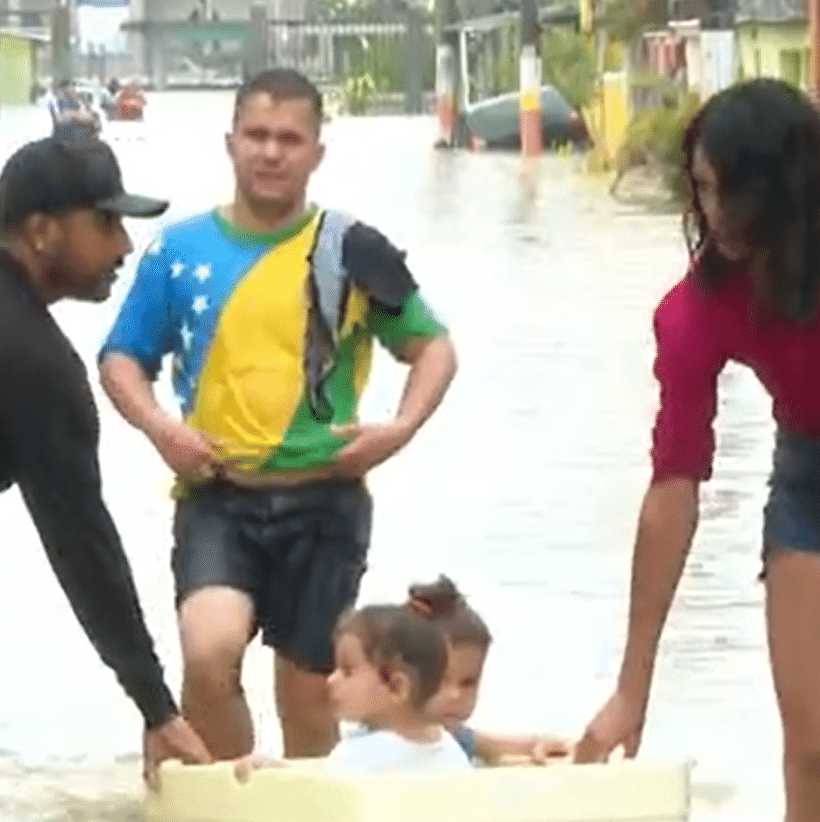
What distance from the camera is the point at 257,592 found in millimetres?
7203

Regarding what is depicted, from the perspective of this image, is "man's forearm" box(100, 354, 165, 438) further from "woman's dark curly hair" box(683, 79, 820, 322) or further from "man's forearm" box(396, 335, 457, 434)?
"woman's dark curly hair" box(683, 79, 820, 322)

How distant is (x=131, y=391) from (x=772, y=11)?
111ft

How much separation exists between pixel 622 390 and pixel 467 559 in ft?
17.6

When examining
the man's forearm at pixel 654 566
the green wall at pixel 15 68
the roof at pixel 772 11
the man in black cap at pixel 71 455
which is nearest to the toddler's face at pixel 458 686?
the man's forearm at pixel 654 566

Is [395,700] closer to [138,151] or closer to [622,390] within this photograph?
[622,390]

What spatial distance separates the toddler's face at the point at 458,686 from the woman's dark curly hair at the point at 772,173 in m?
0.76

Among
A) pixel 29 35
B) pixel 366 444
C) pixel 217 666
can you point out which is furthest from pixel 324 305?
pixel 29 35

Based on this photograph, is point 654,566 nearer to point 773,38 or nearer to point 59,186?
point 59,186

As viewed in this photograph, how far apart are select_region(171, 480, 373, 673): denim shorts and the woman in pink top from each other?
957mm

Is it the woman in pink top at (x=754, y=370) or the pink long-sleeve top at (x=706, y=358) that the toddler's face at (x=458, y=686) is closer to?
the woman in pink top at (x=754, y=370)

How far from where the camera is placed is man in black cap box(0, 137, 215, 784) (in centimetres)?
623

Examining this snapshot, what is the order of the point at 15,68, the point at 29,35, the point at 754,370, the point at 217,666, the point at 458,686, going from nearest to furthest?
the point at 458,686 → the point at 754,370 → the point at 217,666 → the point at 15,68 → the point at 29,35

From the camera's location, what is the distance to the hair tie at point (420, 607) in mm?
5875

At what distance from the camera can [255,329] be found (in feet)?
23.4
